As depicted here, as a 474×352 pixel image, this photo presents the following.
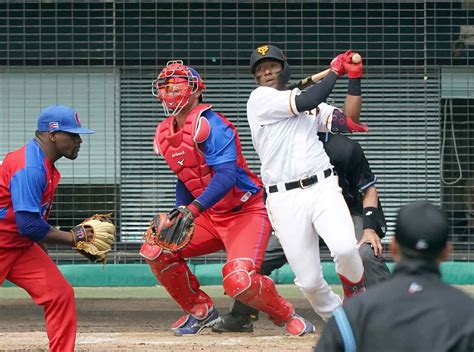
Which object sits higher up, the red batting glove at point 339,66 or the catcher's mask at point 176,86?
the red batting glove at point 339,66

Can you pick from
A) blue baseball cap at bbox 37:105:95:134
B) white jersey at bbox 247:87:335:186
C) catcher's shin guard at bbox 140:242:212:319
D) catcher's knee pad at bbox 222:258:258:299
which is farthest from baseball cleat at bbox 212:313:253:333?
blue baseball cap at bbox 37:105:95:134

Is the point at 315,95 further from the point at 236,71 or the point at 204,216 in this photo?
the point at 236,71

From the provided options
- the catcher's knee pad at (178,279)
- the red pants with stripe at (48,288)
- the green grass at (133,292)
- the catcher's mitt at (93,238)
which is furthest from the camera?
the green grass at (133,292)

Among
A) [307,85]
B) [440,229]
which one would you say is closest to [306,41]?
[307,85]

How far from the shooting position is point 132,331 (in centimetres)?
826

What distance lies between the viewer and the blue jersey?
630cm

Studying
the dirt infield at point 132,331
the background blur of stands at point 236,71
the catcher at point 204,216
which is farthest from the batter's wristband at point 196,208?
the background blur of stands at point 236,71

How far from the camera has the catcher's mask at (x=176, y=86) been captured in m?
7.43

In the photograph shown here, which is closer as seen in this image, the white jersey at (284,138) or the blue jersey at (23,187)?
the blue jersey at (23,187)

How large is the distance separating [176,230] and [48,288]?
1.03m

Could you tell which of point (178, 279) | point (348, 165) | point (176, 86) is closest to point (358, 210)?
point (348, 165)

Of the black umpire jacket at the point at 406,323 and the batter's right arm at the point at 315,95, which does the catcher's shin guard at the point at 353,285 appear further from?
the black umpire jacket at the point at 406,323

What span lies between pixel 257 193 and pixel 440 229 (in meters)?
4.22

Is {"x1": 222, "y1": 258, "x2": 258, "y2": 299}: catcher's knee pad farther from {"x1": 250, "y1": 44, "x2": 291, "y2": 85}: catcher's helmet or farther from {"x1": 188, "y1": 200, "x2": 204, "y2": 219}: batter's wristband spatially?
{"x1": 250, "y1": 44, "x2": 291, "y2": 85}: catcher's helmet
